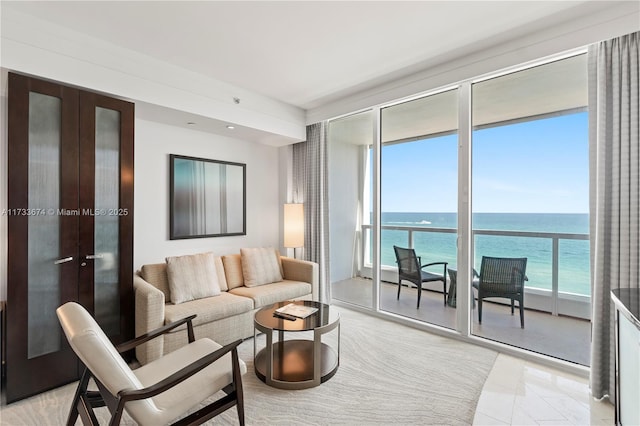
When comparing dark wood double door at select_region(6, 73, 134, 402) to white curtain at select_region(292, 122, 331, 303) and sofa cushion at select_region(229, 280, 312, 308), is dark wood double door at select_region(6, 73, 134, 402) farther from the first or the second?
white curtain at select_region(292, 122, 331, 303)

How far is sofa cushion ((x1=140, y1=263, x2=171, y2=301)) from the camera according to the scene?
123 inches

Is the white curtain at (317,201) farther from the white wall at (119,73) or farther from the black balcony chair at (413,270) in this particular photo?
the black balcony chair at (413,270)

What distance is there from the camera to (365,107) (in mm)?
3875

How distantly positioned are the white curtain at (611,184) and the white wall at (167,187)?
381 cm

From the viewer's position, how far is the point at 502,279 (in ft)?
10.1

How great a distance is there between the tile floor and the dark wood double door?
3.12 m

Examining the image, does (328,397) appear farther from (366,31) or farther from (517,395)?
(366,31)

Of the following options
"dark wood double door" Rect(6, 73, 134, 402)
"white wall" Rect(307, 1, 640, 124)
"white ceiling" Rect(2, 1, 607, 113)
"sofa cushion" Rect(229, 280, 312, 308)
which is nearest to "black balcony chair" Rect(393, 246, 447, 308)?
"sofa cushion" Rect(229, 280, 312, 308)

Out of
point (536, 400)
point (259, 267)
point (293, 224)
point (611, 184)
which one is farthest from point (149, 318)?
point (611, 184)

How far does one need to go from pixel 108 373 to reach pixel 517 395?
8.84 ft

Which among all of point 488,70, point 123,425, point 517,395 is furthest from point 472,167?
point 123,425

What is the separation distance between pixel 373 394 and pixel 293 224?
8.64ft

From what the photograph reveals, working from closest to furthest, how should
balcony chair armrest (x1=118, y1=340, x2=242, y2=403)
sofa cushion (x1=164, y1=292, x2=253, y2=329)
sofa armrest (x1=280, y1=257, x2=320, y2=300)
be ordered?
balcony chair armrest (x1=118, y1=340, x2=242, y2=403) → sofa cushion (x1=164, y1=292, x2=253, y2=329) → sofa armrest (x1=280, y1=257, x2=320, y2=300)

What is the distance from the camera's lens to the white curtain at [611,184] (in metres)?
2.18
